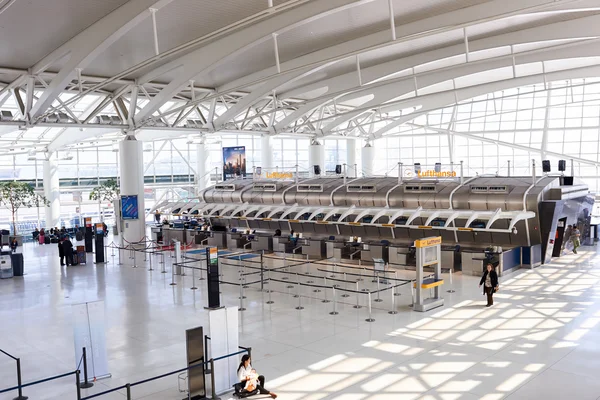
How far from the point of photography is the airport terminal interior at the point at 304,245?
10359 millimetres

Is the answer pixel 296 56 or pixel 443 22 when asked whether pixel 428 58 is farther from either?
pixel 443 22

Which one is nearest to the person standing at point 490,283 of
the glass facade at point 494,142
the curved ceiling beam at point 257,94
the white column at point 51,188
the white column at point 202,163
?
the curved ceiling beam at point 257,94

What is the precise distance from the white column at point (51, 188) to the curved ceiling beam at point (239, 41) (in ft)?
64.6

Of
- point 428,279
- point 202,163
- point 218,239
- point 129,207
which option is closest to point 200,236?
point 218,239

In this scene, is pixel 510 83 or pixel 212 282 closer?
pixel 212 282

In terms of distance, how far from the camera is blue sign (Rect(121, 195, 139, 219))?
99.2 feet

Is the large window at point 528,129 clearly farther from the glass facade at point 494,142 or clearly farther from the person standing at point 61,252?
the person standing at point 61,252

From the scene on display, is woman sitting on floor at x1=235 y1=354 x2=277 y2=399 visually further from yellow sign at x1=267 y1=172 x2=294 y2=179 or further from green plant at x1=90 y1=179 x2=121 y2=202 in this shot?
green plant at x1=90 y1=179 x2=121 y2=202

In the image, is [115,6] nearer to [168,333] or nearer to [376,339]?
[168,333]

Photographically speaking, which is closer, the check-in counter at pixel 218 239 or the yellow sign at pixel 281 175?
the check-in counter at pixel 218 239

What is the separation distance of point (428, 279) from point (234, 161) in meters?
25.3

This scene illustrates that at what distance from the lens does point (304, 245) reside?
84.2ft

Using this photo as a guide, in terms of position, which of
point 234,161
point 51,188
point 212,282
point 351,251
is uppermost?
point 234,161

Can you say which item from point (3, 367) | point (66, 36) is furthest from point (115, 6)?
point (3, 367)
